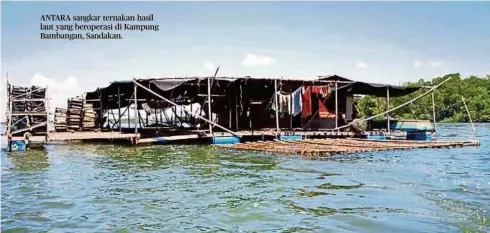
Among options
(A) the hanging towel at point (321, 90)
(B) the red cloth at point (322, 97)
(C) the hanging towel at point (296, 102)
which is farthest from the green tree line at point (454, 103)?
(C) the hanging towel at point (296, 102)

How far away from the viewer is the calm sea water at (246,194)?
6055mm

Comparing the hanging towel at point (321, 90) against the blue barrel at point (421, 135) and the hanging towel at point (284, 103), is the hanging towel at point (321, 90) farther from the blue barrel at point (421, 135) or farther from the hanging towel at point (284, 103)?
the blue barrel at point (421, 135)

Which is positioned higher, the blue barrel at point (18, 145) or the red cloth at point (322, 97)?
the red cloth at point (322, 97)

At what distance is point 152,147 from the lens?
1659 centimetres

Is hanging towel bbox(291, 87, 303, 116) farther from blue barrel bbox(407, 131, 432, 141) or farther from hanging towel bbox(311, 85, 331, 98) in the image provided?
blue barrel bbox(407, 131, 432, 141)

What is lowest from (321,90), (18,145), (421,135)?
(421,135)

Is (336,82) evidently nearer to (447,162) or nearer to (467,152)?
(467,152)

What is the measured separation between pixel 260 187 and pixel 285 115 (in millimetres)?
12968

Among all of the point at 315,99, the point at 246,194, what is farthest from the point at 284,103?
the point at 246,194

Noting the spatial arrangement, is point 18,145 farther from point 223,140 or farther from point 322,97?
point 322,97

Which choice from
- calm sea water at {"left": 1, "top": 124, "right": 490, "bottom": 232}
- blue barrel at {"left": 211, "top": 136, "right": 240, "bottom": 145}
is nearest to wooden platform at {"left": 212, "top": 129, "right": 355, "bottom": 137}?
blue barrel at {"left": 211, "top": 136, "right": 240, "bottom": 145}

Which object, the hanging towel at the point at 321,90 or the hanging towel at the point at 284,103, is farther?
the hanging towel at the point at 321,90

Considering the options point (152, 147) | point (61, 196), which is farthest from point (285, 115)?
point (61, 196)

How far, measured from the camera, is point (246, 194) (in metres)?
7.91
